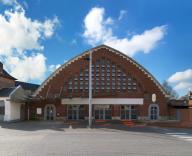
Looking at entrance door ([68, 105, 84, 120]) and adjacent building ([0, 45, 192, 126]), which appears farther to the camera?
entrance door ([68, 105, 84, 120])

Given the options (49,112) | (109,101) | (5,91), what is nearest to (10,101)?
(5,91)

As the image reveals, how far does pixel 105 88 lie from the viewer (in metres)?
43.1

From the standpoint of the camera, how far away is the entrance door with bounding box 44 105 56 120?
4331 centimetres

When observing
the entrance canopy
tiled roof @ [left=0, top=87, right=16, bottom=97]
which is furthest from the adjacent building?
tiled roof @ [left=0, top=87, right=16, bottom=97]

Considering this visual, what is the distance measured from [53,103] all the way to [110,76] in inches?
343

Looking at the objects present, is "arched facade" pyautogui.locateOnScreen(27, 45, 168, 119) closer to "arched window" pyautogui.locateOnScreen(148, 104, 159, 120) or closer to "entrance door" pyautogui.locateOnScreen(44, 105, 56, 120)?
"arched window" pyautogui.locateOnScreen(148, 104, 159, 120)

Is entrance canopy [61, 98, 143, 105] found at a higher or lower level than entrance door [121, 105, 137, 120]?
higher

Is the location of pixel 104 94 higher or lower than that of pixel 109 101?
higher

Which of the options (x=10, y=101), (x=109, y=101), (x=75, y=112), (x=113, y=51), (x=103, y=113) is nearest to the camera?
(x=10, y=101)

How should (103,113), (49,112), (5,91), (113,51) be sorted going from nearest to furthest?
(5,91) < (103,113) < (49,112) < (113,51)

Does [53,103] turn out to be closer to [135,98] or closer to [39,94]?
[39,94]

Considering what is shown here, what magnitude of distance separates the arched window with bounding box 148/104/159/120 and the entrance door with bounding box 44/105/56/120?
43.3 feet

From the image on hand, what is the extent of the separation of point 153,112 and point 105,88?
7357 mm

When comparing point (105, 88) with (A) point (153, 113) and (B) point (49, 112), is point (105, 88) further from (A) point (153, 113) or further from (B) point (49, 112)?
(B) point (49, 112)
